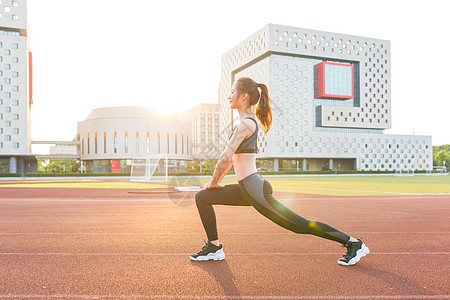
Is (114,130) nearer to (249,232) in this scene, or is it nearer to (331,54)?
(331,54)

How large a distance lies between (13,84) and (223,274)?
237ft

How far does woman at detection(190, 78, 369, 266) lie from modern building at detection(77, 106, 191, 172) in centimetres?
7208

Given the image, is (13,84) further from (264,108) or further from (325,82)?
(264,108)

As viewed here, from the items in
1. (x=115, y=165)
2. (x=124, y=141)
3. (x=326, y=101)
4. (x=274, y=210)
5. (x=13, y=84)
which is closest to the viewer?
(x=274, y=210)

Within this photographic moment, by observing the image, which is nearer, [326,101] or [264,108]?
[264,108]

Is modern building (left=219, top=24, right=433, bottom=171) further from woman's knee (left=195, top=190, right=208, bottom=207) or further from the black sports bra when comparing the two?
the black sports bra

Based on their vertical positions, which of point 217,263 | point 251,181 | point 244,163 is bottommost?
point 217,263

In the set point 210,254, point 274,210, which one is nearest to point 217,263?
point 210,254

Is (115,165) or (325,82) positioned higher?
(325,82)

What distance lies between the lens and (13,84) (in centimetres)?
6375

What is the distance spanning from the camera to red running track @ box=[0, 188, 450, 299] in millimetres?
3623

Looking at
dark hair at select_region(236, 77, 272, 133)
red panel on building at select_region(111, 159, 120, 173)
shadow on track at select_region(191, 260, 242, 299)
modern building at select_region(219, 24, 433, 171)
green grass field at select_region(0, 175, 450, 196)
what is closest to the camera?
shadow on track at select_region(191, 260, 242, 299)

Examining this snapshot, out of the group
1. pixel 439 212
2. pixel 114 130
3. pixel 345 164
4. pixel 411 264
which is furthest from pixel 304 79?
pixel 411 264

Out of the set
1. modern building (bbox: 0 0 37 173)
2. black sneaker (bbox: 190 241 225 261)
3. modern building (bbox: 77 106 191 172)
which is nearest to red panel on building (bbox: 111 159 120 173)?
modern building (bbox: 77 106 191 172)
